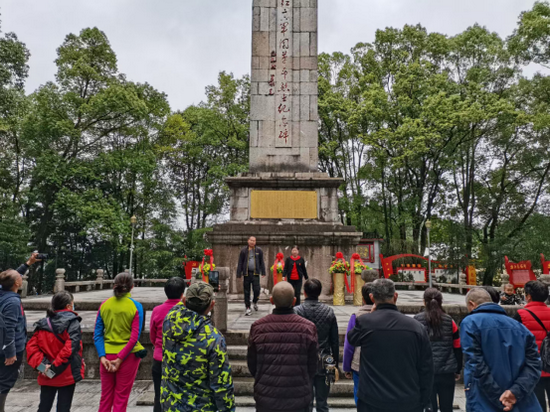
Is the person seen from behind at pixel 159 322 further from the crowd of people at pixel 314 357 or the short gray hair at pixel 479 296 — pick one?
the short gray hair at pixel 479 296

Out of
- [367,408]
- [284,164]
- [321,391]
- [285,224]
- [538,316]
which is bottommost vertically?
[321,391]

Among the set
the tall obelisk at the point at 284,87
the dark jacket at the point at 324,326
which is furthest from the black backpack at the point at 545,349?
the tall obelisk at the point at 284,87

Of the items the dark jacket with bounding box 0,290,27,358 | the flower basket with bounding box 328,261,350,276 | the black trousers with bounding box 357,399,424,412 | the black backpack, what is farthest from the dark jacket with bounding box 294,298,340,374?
the flower basket with bounding box 328,261,350,276

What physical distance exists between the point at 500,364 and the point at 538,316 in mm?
1475

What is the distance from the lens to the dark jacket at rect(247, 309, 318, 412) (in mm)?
2594

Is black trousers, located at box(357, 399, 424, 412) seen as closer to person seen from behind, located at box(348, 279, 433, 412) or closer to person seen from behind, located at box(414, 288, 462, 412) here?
person seen from behind, located at box(348, 279, 433, 412)

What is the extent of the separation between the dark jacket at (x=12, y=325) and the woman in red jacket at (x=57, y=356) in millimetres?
333

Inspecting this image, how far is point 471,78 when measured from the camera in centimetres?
2191

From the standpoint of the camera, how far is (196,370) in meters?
2.36

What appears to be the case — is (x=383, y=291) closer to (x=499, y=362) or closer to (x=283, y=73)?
(x=499, y=362)

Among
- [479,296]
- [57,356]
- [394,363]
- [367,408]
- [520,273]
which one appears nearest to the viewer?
[394,363]

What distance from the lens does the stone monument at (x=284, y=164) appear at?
10.8 m

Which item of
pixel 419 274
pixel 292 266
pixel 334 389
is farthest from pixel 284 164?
pixel 419 274

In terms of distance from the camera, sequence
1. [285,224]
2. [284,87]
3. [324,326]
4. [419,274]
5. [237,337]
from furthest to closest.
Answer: [419,274] < [284,87] < [285,224] < [237,337] < [324,326]
